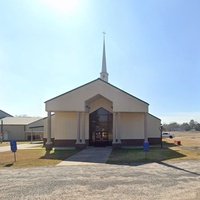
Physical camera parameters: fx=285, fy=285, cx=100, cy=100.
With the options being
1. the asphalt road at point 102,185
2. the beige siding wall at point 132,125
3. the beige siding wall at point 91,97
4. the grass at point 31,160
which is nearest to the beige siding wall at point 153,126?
the beige siding wall at point 132,125

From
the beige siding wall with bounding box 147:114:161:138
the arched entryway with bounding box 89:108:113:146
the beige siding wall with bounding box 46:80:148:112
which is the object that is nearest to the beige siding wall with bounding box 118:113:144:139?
the arched entryway with bounding box 89:108:113:146

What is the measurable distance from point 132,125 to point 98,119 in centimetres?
412

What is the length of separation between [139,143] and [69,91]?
10.3 meters

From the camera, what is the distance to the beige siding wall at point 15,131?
6053 centimetres

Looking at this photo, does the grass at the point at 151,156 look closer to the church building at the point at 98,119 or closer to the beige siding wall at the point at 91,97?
the church building at the point at 98,119

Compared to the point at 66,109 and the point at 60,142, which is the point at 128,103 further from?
the point at 60,142

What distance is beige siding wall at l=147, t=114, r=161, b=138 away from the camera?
3597 cm

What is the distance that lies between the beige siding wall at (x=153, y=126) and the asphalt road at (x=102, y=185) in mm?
22061

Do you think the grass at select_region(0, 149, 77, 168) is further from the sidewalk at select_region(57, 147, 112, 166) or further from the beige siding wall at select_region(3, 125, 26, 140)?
the beige siding wall at select_region(3, 125, 26, 140)

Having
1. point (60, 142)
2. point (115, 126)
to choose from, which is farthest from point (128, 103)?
point (60, 142)

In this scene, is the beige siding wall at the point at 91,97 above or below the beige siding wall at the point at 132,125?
above

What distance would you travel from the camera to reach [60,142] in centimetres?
3262

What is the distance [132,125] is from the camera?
3372 cm

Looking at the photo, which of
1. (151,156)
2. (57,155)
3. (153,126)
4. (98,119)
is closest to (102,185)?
(151,156)
